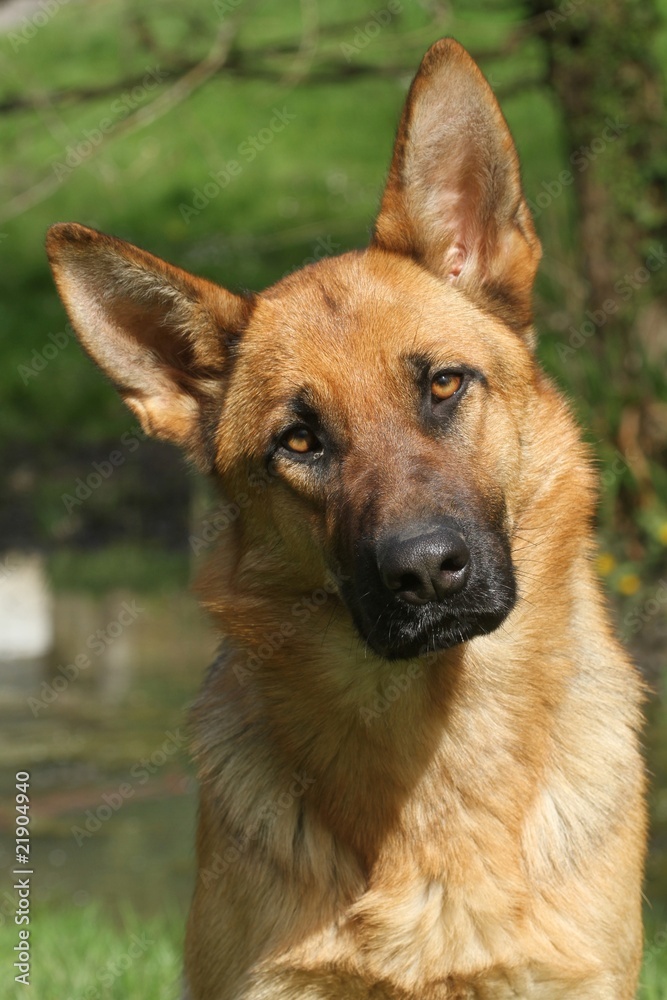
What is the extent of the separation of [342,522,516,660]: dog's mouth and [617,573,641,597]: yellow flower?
5.12 meters

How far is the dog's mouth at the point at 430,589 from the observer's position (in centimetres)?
334

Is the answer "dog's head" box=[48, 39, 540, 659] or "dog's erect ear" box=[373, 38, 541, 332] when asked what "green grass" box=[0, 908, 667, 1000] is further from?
"dog's erect ear" box=[373, 38, 541, 332]

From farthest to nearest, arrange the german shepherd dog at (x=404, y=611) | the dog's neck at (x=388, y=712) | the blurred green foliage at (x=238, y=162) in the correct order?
the blurred green foliage at (x=238, y=162) → the dog's neck at (x=388, y=712) → the german shepherd dog at (x=404, y=611)

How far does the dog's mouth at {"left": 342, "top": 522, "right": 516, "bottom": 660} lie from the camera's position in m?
3.34

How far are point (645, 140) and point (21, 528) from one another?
7737 mm

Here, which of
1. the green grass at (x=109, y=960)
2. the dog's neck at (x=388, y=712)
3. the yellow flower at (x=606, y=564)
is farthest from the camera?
the yellow flower at (x=606, y=564)

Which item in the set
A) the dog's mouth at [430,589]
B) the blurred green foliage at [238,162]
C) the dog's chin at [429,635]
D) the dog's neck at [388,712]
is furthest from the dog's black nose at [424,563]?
the blurred green foliage at [238,162]

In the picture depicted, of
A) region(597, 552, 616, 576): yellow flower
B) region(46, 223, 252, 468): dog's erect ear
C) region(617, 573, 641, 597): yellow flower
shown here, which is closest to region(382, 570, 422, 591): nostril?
region(46, 223, 252, 468): dog's erect ear

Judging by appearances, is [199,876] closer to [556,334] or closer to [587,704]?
[587,704]

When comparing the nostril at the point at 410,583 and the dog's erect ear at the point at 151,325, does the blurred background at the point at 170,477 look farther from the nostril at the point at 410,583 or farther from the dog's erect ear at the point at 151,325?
the nostril at the point at 410,583

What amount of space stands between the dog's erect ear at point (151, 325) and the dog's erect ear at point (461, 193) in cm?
65

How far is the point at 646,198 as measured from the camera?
8953 millimetres

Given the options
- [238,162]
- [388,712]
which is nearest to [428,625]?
[388,712]

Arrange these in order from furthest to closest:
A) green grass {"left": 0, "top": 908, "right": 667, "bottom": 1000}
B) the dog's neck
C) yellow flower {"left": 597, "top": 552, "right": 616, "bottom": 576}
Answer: yellow flower {"left": 597, "top": 552, "right": 616, "bottom": 576}
green grass {"left": 0, "top": 908, "right": 667, "bottom": 1000}
the dog's neck
